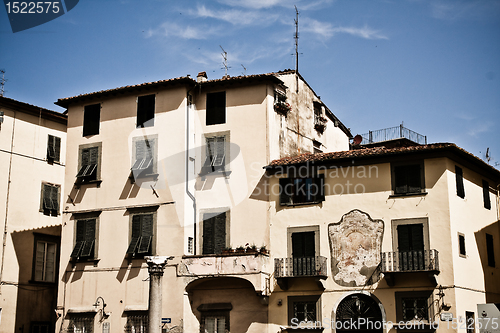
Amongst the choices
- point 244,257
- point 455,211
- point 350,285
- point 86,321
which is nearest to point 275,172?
point 244,257

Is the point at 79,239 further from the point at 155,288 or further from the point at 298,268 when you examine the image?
the point at 298,268

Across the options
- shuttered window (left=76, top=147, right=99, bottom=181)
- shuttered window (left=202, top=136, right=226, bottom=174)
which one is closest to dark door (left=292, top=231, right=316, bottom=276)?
shuttered window (left=202, top=136, right=226, bottom=174)

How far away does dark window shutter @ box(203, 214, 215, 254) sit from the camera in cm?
3181

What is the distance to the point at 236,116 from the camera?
108 ft

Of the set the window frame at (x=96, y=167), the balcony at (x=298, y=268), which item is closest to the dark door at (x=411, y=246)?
the balcony at (x=298, y=268)

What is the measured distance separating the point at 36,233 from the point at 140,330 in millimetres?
9009

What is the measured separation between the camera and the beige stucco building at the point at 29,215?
34656 millimetres

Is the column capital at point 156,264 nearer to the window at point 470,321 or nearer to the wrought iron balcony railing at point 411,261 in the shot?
the wrought iron balcony railing at point 411,261

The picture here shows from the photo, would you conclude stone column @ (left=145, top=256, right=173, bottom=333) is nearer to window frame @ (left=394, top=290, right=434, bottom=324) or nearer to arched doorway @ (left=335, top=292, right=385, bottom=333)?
arched doorway @ (left=335, top=292, right=385, bottom=333)

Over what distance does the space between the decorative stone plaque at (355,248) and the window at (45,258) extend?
16.4 metres

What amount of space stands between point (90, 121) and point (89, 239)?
20.8ft

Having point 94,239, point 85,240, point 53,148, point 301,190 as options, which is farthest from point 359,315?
point 53,148

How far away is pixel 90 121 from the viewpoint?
35344 millimetres

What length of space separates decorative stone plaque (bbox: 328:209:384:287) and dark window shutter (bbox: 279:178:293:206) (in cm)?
245
